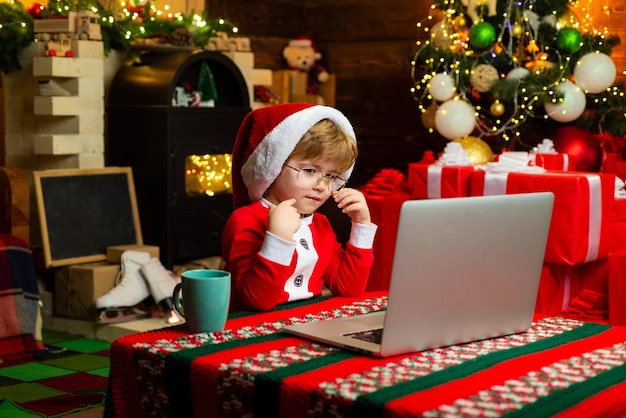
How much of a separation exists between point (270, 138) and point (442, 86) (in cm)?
261

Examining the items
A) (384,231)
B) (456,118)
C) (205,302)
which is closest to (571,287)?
(384,231)

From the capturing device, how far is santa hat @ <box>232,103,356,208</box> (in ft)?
5.70

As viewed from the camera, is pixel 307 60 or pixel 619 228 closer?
pixel 619 228

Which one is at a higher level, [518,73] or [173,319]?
[518,73]

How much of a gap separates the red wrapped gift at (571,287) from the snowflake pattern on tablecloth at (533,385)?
1.89 metres

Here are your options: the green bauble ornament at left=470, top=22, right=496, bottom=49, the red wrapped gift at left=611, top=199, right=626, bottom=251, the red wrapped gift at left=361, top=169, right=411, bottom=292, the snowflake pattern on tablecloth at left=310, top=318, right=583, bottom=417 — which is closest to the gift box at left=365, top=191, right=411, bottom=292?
the red wrapped gift at left=361, top=169, right=411, bottom=292

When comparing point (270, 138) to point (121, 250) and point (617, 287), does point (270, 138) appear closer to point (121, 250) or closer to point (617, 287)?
point (617, 287)

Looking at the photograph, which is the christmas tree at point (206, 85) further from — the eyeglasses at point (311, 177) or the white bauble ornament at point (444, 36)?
the eyeglasses at point (311, 177)

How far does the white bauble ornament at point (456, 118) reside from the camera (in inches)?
163

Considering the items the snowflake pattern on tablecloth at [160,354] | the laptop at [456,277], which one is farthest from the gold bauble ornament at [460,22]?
the snowflake pattern on tablecloth at [160,354]

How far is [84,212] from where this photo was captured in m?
3.92

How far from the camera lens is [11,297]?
3.33 m

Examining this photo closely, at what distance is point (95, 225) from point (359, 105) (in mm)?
2230

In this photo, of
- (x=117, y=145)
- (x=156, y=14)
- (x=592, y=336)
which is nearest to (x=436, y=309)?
(x=592, y=336)
